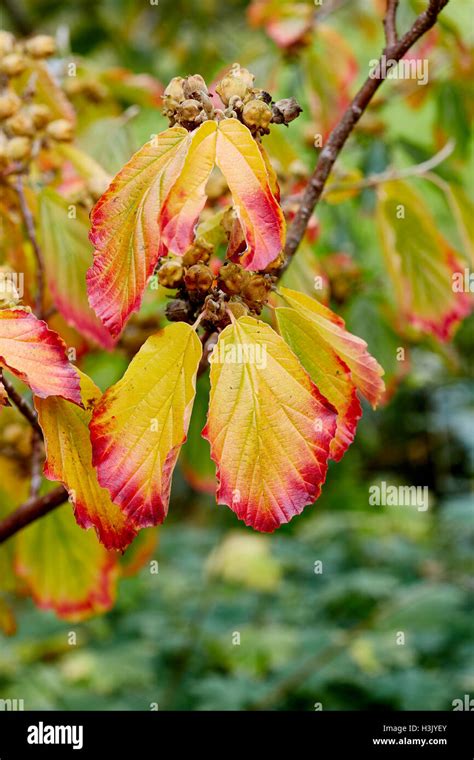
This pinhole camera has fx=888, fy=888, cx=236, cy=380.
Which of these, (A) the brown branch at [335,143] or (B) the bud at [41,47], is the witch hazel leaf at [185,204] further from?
(B) the bud at [41,47]

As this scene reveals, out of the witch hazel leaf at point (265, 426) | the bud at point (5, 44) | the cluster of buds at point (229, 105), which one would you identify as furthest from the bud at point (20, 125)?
the witch hazel leaf at point (265, 426)

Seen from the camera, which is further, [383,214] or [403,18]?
[403,18]

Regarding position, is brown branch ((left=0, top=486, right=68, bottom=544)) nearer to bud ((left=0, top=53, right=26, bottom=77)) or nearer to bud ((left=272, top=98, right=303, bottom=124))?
bud ((left=272, top=98, right=303, bottom=124))

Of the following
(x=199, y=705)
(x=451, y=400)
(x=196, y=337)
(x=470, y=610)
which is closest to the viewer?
(x=196, y=337)

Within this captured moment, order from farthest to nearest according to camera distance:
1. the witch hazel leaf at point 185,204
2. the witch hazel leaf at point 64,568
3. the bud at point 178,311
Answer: the witch hazel leaf at point 64,568 < the bud at point 178,311 < the witch hazel leaf at point 185,204

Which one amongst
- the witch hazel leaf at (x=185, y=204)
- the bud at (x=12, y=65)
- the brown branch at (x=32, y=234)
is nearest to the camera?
the witch hazel leaf at (x=185, y=204)

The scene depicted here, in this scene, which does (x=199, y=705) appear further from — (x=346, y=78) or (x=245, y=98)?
(x=245, y=98)
